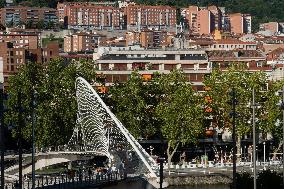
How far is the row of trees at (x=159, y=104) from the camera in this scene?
67.9m

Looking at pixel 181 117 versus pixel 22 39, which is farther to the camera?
pixel 22 39

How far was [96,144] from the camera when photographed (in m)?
66.1

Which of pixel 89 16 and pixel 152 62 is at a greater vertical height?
pixel 89 16

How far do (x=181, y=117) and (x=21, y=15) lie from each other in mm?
109768

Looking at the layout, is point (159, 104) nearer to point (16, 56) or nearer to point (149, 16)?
point (16, 56)

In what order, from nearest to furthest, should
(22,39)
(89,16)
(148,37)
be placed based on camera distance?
(22,39) → (148,37) → (89,16)

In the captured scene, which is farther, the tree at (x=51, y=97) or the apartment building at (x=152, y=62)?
the apartment building at (x=152, y=62)

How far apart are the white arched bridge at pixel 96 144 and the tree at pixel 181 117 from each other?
4.93m

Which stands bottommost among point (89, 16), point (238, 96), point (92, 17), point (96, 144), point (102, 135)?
point (96, 144)

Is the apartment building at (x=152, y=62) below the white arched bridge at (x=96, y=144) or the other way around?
the other way around

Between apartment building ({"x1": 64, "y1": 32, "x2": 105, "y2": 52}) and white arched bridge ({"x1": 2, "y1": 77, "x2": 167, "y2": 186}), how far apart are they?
79554mm

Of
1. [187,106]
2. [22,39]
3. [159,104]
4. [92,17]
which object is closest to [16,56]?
[22,39]

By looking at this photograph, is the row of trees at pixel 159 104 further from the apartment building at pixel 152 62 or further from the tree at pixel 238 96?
the apartment building at pixel 152 62

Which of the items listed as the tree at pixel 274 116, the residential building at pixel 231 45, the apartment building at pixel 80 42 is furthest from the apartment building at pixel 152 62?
the apartment building at pixel 80 42
